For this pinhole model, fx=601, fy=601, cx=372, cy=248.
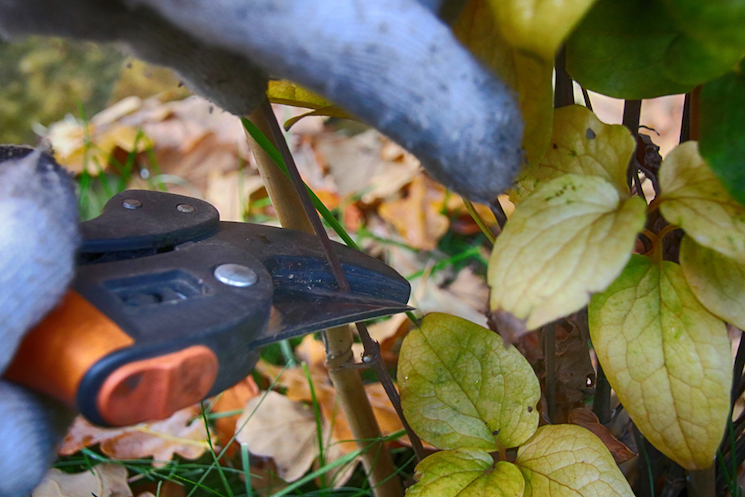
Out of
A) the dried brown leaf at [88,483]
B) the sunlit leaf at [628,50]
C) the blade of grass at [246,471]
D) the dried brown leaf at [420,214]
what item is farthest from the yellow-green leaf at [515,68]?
the dried brown leaf at [420,214]

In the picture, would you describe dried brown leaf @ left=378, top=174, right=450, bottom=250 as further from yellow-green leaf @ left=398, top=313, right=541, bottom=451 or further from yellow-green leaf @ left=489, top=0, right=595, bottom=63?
yellow-green leaf @ left=489, top=0, right=595, bottom=63

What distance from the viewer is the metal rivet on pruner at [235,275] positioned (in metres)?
0.39

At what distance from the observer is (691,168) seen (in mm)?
399

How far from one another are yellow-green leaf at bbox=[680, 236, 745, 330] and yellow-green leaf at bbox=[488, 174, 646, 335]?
7cm

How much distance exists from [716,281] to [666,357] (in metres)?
0.06

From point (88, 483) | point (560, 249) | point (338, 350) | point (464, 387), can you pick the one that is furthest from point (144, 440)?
point (560, 249)

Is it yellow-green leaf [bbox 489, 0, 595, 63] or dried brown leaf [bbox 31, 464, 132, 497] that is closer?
yellow-green leaf [bbox 489, 0, 595, 63]

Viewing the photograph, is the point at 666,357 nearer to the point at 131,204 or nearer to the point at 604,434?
the point at 604,434

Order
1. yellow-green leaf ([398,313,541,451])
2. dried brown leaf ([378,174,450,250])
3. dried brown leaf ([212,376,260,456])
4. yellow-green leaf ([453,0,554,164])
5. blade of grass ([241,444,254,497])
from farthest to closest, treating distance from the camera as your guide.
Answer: dried brown leaf ([378,174,450,250]), dried brown leaf ([212,376,260,456]), blade of grass ([241,444,254,497]), yellow-green leaf ([398,313,541,451]), yellow-green leaf ([453,0,554,164])

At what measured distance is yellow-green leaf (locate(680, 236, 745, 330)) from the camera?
1.36 feet

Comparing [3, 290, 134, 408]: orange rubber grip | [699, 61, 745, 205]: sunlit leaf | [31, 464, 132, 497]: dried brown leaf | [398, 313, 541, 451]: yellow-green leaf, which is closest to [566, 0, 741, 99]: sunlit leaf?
[699, 61, 745, 205]: sunlit leaf

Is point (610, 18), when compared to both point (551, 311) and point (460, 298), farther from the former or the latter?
point (460, 298)

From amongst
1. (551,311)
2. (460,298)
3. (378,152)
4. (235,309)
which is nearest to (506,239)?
(551,311)

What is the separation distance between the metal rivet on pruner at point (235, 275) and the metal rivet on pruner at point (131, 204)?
0.37 feet
